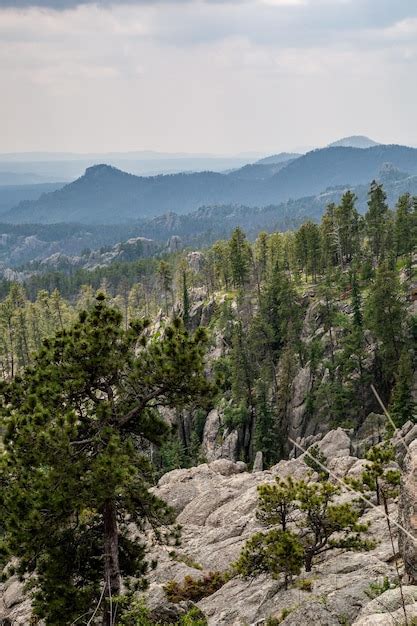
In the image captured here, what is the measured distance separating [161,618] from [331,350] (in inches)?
1951

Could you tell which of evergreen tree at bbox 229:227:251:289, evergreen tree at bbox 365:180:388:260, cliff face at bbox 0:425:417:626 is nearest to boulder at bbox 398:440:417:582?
cliff face at bbox 0:425:417:626

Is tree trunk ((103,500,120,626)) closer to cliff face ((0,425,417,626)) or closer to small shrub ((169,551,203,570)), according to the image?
cliff face ((0,425,417,626))

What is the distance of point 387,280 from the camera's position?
55344 mm

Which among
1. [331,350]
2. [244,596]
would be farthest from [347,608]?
[331,350]

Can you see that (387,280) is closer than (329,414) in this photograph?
Yes

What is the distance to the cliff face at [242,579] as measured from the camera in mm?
13586

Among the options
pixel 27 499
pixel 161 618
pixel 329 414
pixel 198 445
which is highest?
pixel 27 499

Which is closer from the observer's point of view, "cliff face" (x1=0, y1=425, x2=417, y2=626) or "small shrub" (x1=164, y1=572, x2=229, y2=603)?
"cliff face" (x1=0, y1=425, x2=417, y2=626)

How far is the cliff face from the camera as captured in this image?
13.6 metres

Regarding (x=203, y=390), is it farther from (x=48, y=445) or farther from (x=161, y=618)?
(x=161, y=618)

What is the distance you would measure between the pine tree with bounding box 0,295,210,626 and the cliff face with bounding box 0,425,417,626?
272 centimetres

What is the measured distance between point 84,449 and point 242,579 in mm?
8500

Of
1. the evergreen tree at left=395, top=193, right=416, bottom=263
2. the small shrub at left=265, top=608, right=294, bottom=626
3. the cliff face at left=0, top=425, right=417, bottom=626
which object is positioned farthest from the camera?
the evergreen tree at left=395, top=193, right=416, bottom=263

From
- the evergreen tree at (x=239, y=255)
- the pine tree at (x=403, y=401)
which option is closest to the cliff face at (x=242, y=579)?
the pine tree at (x=403, y=401)
